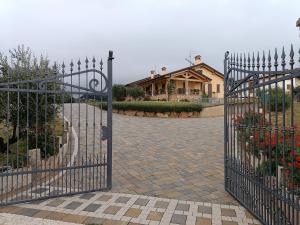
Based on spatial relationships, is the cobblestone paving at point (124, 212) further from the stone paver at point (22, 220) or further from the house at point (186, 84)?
the house at point (186, 84)

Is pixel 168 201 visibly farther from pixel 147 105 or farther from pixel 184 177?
pixel 147 105

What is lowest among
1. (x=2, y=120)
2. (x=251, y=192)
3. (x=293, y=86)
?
(x=251, y=192)

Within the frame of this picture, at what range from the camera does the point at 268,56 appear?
321cm

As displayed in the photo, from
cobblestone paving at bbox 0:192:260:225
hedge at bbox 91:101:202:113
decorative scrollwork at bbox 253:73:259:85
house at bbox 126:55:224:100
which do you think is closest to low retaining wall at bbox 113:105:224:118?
hedge at bbox 91:101:202:113

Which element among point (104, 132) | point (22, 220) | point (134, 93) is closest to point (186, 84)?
point (134, 93)

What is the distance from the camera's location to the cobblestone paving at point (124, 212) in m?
3.49

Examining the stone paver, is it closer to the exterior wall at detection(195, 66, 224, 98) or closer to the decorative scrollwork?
the decorative scrollwork

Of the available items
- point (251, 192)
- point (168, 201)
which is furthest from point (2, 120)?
point (251, 192)

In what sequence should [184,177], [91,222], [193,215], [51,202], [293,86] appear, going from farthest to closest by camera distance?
1. [184,177]
2. [51,202]
3. [193,215]
4. [91,222]
5. [293,86]

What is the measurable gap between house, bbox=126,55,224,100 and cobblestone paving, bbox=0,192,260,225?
27.1 m

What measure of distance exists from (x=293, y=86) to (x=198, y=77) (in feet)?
105

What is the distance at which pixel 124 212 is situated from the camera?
12.4ft

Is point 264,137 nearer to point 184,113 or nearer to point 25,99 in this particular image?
point 25,99

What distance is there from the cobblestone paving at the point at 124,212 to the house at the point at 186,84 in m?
27.1
